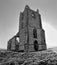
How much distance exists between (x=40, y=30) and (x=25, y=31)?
529 centimetres

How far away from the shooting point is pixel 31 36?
22.1m

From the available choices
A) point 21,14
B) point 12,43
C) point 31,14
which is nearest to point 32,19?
point 31,14

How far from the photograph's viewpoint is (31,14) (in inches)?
981

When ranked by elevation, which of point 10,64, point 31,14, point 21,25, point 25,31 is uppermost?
point 31,14

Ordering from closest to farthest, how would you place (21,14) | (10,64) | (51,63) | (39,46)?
(51,63) → (10,64) → (39,46) → (21,14)

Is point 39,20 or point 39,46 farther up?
point 39,20

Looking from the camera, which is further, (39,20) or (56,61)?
(39,20)

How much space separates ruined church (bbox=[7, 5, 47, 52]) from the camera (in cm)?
2129

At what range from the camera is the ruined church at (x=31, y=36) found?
838 inches

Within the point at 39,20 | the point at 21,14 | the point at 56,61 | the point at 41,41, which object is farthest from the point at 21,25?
the point at 56,61

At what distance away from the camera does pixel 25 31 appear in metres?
22.4

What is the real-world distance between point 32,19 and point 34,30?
3.71 m

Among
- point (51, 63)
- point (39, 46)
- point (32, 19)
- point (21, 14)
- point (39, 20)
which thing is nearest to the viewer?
point (51, 63)

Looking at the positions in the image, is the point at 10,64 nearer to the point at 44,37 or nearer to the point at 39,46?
the point at 39,46
